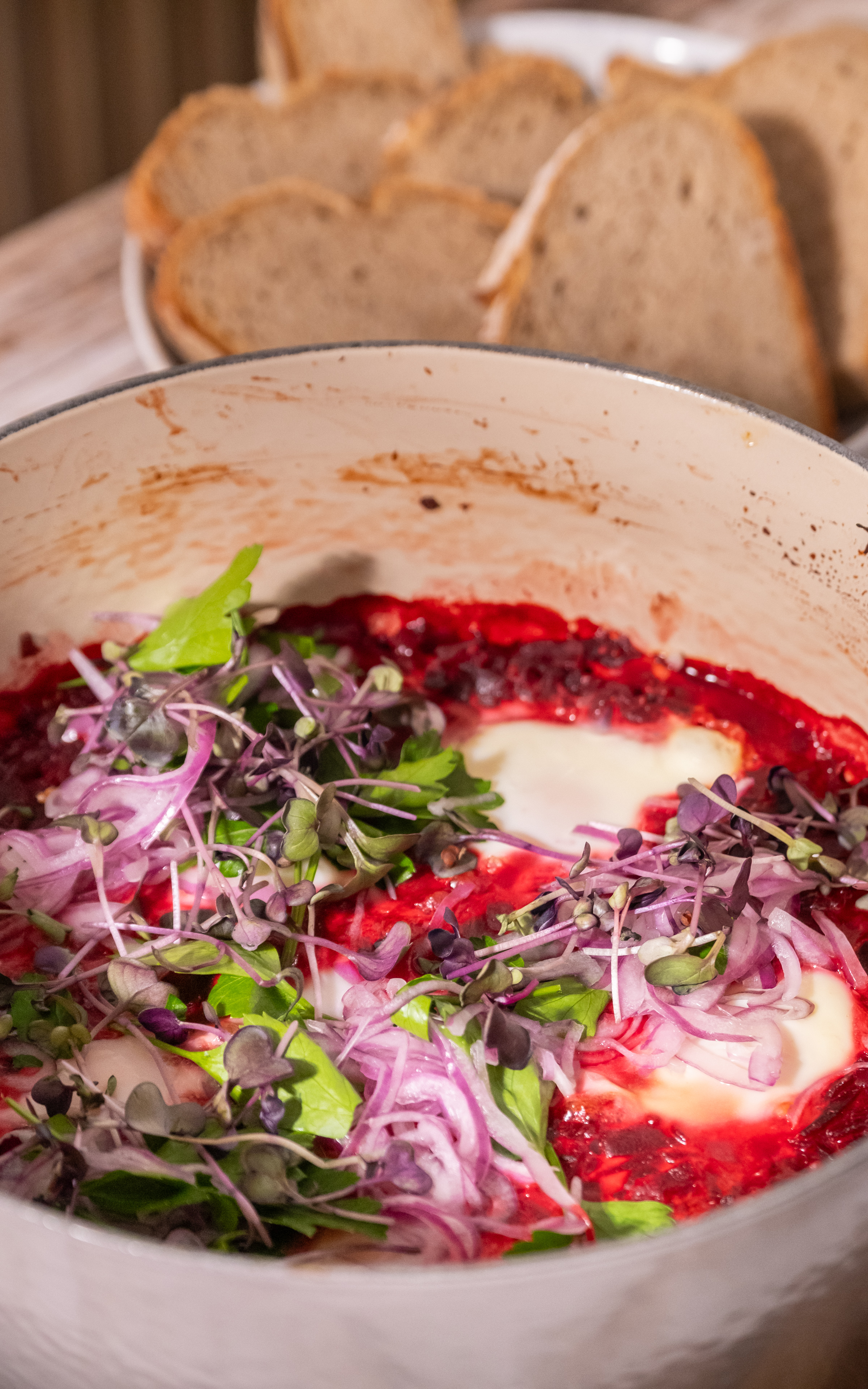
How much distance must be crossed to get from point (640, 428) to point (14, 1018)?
24.0 inches

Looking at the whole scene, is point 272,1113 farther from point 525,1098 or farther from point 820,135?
point 820,135

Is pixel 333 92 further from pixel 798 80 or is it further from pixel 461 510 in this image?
pixel 461 510

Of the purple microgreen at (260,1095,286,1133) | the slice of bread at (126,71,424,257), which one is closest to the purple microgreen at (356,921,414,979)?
the purple microgreen at (260,1095,286,1133)

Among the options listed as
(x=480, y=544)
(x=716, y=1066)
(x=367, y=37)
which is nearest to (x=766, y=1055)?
(x=716, y=1066)

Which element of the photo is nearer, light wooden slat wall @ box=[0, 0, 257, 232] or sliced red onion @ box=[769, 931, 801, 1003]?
sliced red onion @ box=[769, 931, 801, 1003]

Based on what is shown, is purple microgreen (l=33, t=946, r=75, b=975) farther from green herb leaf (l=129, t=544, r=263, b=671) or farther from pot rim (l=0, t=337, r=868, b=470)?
pot rim (l=0, t=337, r=868, b=470)

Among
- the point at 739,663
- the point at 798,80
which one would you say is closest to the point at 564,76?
the point at 798,80

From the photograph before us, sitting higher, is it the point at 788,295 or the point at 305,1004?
the point at 788,295

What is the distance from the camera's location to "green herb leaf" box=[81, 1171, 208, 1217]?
2.17 feet

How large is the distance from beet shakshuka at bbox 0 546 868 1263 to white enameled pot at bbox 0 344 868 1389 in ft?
0.14

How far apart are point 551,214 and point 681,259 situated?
184mm

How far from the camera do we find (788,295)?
147 cm

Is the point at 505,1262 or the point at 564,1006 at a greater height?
the point at 505,1262

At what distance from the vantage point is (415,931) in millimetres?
878
